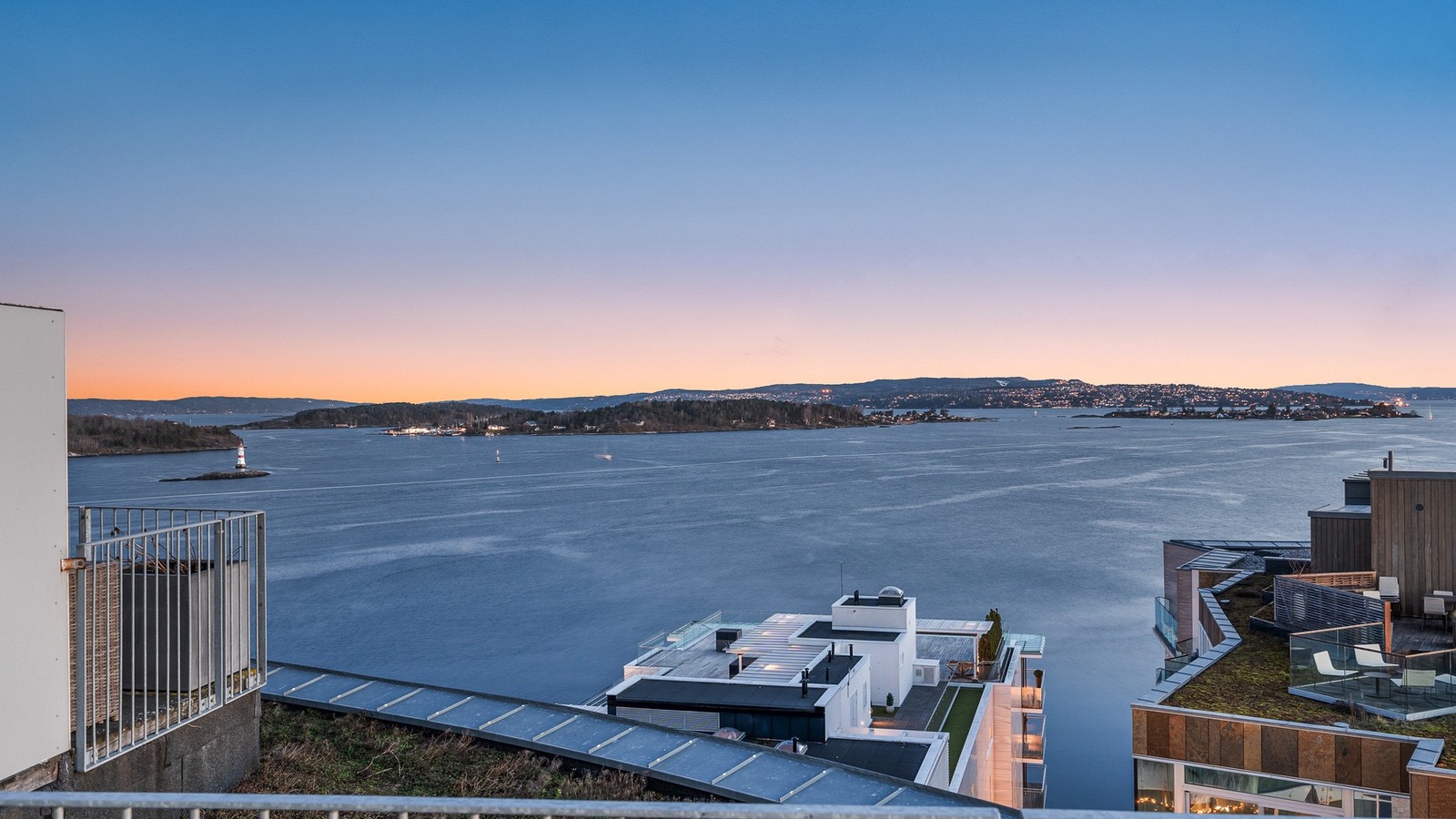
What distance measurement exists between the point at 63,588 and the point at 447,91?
3916 centimetres

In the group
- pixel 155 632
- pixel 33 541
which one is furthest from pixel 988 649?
pixel 33 541

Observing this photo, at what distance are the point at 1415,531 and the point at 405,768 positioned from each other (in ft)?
40.4

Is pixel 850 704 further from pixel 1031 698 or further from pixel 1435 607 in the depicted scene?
pixel 1435 607

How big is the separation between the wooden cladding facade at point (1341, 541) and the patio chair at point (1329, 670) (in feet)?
18.1

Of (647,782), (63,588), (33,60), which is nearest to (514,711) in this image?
(647,782)

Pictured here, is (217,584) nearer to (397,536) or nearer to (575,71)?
(575,71)

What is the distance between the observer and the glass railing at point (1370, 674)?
337 inches

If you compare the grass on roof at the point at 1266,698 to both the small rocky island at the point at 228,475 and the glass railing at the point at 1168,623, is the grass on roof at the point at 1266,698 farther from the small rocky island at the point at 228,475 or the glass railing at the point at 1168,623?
the small rocky island at the point at 228,475

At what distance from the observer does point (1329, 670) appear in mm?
9164

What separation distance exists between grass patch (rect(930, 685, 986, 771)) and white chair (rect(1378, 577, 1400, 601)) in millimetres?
7660

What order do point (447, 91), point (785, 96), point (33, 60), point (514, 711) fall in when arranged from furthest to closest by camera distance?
point (785, 96) → point (447, 91) → point (33, 60) → point (514, 711)

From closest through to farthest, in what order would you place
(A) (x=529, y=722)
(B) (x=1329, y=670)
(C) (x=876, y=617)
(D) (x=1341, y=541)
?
(A) (x=529, y=722) → (B) (x=1329, y=670) → (D) (x=1341, y=541) → (C) (x=876, y=617)

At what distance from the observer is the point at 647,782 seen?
20.6 ft

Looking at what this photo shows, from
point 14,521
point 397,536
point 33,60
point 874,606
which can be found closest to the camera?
point 14,521
